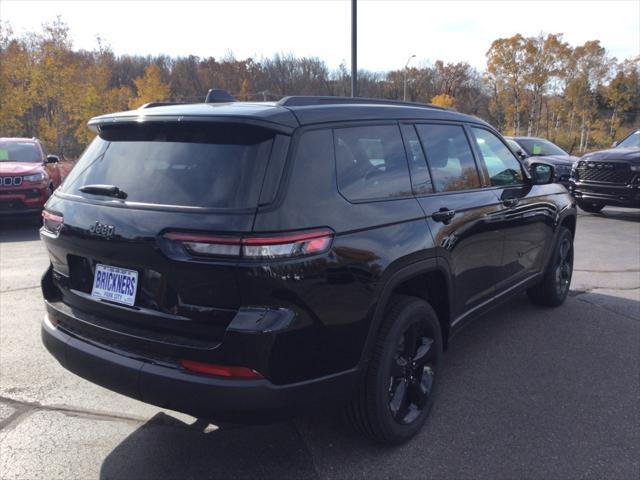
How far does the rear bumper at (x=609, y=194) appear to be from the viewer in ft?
34.6

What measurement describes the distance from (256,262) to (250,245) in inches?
2.9

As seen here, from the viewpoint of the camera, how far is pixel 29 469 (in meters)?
2.73

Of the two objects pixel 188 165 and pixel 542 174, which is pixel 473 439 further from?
pixel 542 174

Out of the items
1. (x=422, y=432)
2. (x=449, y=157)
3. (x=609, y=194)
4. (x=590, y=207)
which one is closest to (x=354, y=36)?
(x=590, y=207)

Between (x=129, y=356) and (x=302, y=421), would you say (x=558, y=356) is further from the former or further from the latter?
(x=129, y=356)

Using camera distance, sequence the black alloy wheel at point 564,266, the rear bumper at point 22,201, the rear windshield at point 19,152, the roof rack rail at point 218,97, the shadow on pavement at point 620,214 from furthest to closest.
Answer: the shadow on pavement at point 620,214
the rear windshield at point 19,152
the rear bumper at point 22,201
the black alloy wheel at point 564,266
the roof rack rail at point 218,97

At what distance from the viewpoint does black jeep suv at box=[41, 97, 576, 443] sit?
7.33 feet

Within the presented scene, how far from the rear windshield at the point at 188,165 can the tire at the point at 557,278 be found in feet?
12.2

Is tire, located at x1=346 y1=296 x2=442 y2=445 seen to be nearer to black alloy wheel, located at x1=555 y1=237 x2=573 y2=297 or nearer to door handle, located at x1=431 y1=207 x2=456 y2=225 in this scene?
door handle, located at x1=431 y1=207 x2=456 y2=225

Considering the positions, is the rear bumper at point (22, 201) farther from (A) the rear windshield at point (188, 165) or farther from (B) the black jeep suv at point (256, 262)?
(A) the rear windshield at point (188, 165)

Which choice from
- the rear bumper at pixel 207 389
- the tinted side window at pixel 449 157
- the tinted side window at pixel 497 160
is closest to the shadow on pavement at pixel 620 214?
the tinted side window at pixel 497 160

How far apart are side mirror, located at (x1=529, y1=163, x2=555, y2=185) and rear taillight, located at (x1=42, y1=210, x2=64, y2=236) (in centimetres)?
367

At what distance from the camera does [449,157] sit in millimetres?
3553

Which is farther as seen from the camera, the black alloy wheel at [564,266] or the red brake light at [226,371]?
the black alloy wheel at [564,266]
